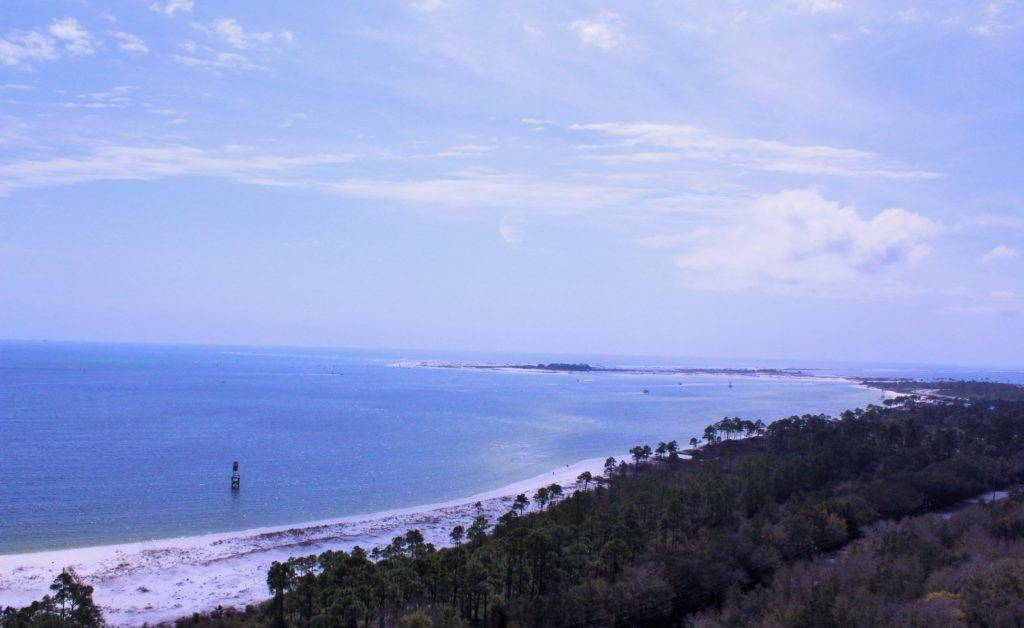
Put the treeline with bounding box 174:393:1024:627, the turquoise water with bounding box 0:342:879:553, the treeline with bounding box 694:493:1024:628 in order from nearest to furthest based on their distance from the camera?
the treeline with bounding box 694:493:1024:628, the treeline with bounding box 174:393:1024:627, the turquoise water with bounding box 0:342:879:553

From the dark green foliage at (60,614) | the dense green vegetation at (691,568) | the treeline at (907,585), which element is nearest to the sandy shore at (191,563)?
the dense green vegetation at (691,568)

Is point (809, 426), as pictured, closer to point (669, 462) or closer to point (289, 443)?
point (669, 462)

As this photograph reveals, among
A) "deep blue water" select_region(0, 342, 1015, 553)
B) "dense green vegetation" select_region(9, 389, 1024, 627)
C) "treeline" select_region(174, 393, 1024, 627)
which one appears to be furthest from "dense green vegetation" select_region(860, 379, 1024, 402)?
"dense green vegetation" select_region(9, 389, 1024, 627)

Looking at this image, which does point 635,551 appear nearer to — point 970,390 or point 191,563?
point 191,563

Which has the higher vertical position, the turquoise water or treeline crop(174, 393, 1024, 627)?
treeline crop(174, 393, 1024, 627)

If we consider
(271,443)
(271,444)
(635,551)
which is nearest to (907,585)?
(635,551)

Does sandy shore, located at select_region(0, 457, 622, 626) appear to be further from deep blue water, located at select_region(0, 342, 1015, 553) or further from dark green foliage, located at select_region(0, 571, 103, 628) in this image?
dark green foliage, located at select_region(0, 571, 103, 628)
